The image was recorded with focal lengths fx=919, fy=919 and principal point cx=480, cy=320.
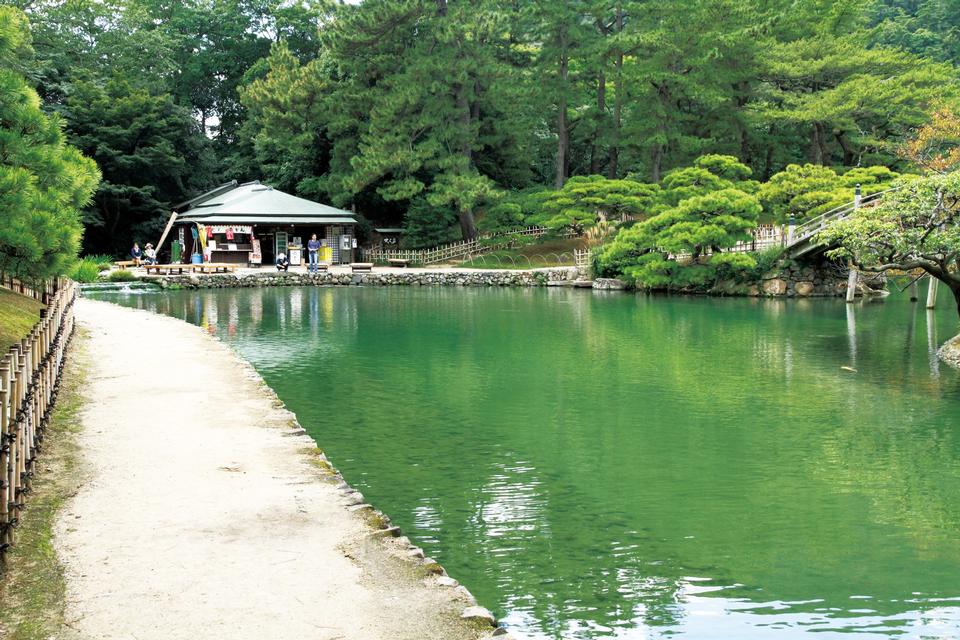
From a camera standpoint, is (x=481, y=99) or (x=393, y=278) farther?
(x=481, y=99)

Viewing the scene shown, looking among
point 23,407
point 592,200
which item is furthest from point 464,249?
point 23,407

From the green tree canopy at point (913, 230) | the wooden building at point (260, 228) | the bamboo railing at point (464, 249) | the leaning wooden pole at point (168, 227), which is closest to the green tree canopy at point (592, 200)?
the bamboo railing at point (464, 249)

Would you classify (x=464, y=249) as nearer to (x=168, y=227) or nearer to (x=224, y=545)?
(x=168, y=227)

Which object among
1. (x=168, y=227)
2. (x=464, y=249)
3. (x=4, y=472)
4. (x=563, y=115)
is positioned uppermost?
(x=563, y=115)

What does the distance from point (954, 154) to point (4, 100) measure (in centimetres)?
2766

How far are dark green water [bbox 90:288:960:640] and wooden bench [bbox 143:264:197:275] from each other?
15.9m

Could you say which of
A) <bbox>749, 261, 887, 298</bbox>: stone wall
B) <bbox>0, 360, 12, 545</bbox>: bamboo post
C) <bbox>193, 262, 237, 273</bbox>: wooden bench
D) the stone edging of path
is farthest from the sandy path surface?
<bbox>193, 262, 237, 273</bbox>: wooden bench

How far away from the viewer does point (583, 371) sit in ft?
46.2

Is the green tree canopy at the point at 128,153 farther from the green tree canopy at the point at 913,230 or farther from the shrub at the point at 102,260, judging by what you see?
the green tree canopy at the point at 913,230

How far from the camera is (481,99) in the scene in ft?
124

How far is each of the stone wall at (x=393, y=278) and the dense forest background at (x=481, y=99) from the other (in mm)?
3523

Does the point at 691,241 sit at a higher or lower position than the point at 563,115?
lower

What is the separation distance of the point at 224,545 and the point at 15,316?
7.90 m

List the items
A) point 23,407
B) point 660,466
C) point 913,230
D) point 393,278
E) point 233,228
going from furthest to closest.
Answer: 1. point 233,228
2. point 393,278
3. point 913,230
4. point 660,466
5. point 23,407
